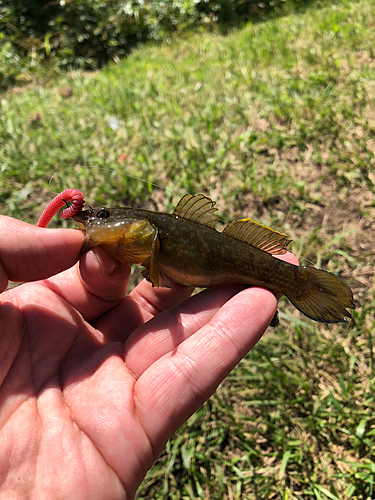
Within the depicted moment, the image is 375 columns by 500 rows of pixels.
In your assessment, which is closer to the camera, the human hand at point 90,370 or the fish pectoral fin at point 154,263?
the human hand at point 90,370

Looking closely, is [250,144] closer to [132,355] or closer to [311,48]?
[311,48]

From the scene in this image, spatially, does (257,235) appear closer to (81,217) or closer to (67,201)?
(81,217)

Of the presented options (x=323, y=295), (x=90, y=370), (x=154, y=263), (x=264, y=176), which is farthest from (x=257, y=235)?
(x=264, y=176)

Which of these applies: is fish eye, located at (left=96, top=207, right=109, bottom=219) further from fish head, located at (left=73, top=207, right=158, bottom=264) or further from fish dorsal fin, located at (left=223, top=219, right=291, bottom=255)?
fish dorsal fin, located at (left=223, top=219, right=291, bottom=255)

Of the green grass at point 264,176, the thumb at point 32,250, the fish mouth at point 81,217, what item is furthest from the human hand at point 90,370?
the green grass at point 264,176

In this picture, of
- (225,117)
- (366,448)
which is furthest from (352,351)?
(225,117)

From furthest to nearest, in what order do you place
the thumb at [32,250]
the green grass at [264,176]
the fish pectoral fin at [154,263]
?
the green grass at [264,176]
the fish pectoral fin at [154,263]
the thumb at [32,250]

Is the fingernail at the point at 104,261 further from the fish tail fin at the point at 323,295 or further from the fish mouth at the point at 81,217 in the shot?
the fish tail fin at the point at 323,295
